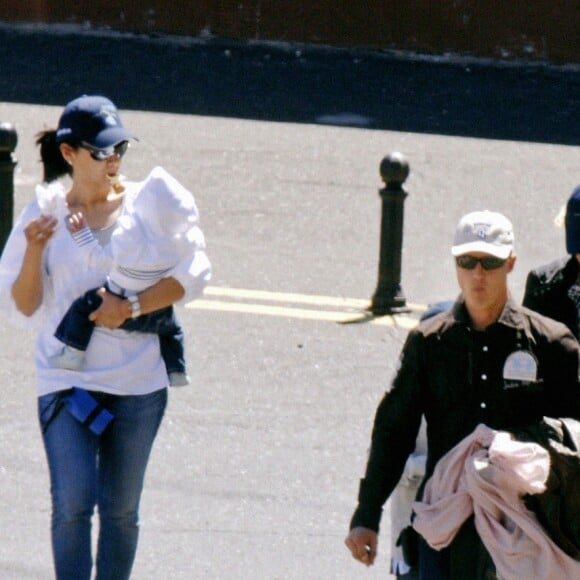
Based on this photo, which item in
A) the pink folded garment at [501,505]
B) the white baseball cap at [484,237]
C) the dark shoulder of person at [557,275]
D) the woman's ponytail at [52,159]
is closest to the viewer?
the pink folded garment at [501,505]

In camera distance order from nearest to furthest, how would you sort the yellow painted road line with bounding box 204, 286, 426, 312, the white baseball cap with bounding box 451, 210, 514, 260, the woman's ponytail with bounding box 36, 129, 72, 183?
the white baseball cap with bounding box 451, 210, 514, 260 < the woman's ponytail with bounding box 36, 129, 72, 183 < the yellow painted road line with bounding box 204, 286, 426, 312

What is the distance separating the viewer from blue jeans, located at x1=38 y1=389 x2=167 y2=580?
17.7 feet

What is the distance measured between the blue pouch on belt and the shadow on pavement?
10.2 meters

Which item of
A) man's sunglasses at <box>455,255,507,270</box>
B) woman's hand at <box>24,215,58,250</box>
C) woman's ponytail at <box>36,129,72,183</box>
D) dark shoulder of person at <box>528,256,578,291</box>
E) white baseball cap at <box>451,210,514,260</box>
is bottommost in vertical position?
dark shoulder of person at <box>528,256,578,291</box>

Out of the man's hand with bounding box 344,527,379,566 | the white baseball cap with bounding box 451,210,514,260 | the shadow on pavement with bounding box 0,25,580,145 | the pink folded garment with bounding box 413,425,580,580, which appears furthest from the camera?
the shadow on pavement with bounding box 0,25,580,145

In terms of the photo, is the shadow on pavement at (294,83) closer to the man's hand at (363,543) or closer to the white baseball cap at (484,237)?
the white baseball cap at (484,237)

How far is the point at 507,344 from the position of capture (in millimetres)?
4719

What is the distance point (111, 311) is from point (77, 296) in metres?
0.20

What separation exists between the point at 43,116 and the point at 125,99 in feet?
4.04

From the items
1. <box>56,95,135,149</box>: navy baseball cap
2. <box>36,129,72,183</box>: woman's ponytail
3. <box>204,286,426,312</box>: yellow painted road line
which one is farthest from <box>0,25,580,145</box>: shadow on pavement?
<box>56,95,135,149</box>: navy baseball cap

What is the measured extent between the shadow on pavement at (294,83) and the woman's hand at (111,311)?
33.5ft

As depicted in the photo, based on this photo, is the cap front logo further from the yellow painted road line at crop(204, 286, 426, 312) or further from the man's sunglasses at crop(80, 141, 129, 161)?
the yellow painted road line at crop(204, 286, 426, 312)

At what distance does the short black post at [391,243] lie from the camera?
10.1 meters

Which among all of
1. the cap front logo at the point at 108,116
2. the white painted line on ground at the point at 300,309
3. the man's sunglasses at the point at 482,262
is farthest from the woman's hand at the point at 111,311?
the white painted line on ground at the point at 300,309
